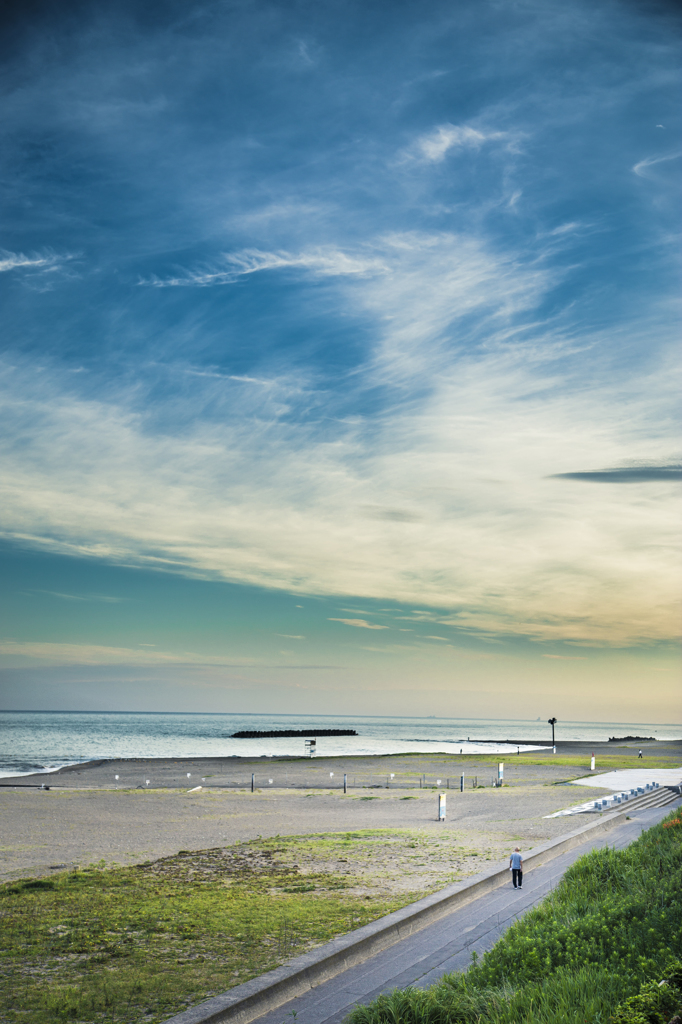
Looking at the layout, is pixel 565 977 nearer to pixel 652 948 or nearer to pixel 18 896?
pixel 652 948

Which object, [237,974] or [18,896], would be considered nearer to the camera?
[237,974]

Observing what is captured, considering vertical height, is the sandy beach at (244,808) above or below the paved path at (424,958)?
below

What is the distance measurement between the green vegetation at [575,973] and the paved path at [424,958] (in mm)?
911

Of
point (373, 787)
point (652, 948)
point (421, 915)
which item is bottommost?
point (373, 787)

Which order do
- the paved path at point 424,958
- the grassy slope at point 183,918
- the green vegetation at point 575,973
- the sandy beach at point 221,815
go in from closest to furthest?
the green vegetation at point 575,973
the paved path at point 424,958
the grassy slope at point 183,918
the sandy beach at point 221,815

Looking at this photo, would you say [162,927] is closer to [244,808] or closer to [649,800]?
[244,808]

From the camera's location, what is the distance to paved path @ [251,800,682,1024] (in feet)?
29.3

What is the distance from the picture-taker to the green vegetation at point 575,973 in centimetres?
679

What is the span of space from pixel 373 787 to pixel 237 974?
1332 inches

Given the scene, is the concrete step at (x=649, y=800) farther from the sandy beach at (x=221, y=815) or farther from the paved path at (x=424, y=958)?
the paved path at (x=424, y=958)

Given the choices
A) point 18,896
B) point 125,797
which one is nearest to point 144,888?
point 18,896

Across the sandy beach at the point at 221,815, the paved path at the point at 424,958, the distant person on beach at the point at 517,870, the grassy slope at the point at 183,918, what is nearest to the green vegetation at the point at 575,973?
the paved path at the point at 424,958

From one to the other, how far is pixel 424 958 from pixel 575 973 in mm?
3219

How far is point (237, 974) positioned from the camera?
10.4 meters
